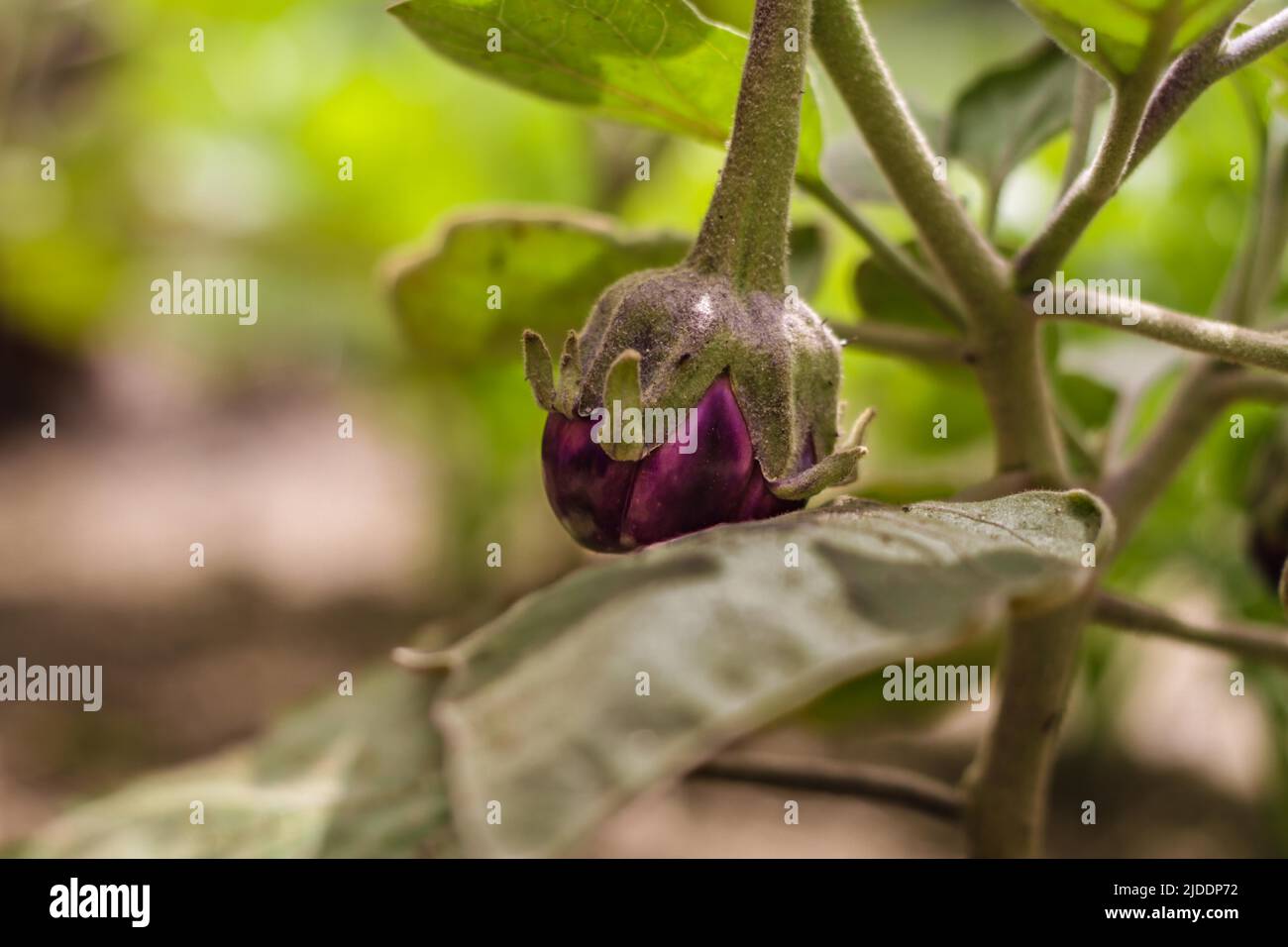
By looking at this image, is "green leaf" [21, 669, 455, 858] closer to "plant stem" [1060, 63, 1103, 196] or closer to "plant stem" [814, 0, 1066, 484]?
"plant stem" [814, 0, 1066, 484]

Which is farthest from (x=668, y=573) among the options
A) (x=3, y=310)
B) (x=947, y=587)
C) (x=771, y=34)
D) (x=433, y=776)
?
(x=3, y=310)

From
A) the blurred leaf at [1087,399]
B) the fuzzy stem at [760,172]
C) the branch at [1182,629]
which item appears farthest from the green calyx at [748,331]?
the blurred leaf at [1087,399]

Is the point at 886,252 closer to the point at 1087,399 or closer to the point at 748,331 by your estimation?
the point at 748,331

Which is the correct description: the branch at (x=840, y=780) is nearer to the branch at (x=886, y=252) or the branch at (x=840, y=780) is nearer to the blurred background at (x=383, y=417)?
the blurred background at (x=383, y=417)

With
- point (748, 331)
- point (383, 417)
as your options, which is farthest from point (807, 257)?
point (383, 417)

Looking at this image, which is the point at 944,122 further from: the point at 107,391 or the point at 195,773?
the point at 107,391

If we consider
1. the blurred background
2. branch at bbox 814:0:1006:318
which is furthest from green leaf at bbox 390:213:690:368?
branch at bbox 814:0:1006:318
